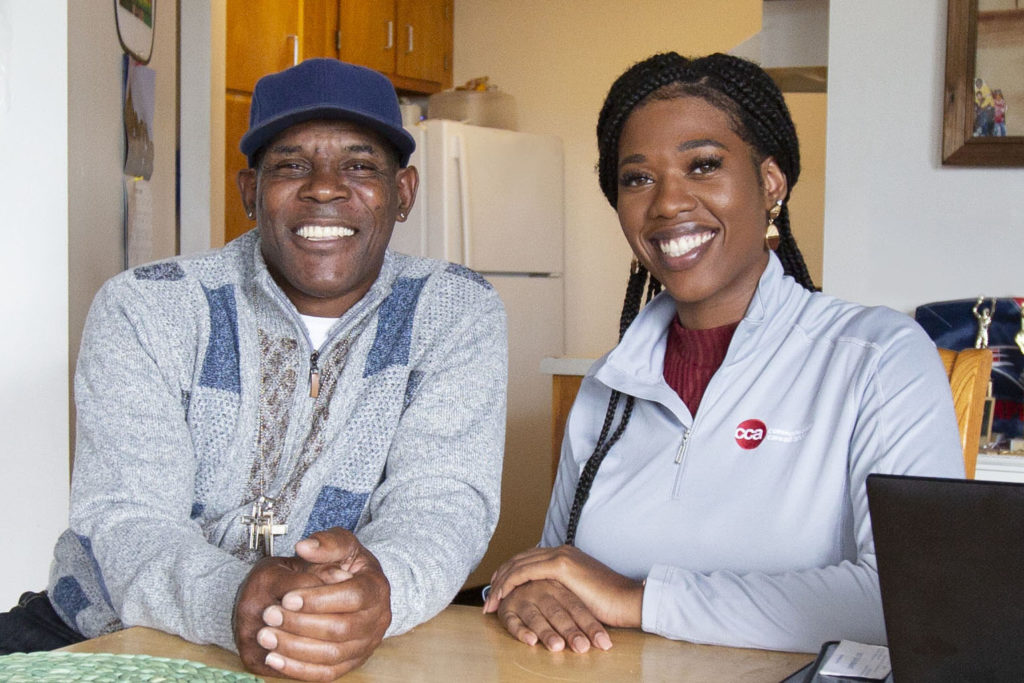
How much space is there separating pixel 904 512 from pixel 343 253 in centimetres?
99

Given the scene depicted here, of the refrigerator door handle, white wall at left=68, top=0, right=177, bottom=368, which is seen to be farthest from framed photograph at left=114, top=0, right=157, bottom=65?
the refrigerator door handle

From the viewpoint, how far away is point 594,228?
16.9ft

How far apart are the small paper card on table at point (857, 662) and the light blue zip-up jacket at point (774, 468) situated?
0.40 feet

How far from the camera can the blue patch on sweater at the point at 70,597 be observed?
1547 millimetres

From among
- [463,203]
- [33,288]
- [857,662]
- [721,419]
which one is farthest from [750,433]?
[463,203]

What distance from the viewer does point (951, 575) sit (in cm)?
77

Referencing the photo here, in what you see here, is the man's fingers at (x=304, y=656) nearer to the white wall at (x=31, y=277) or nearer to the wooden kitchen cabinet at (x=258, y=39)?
the white wall at (x=31, y=277)

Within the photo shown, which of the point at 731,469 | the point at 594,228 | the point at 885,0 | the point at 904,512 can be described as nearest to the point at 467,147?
the point at 594,228

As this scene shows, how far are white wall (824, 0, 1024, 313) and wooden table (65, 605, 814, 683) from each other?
5.41 feet

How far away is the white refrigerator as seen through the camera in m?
4.20

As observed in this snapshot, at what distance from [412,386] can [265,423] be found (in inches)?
8.0

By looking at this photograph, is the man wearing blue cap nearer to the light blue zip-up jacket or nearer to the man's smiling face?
the man's smiling face

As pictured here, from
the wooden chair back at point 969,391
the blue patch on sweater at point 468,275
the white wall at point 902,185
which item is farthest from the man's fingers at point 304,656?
the white wall at point 902,185

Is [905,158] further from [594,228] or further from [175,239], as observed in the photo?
[594,228]
